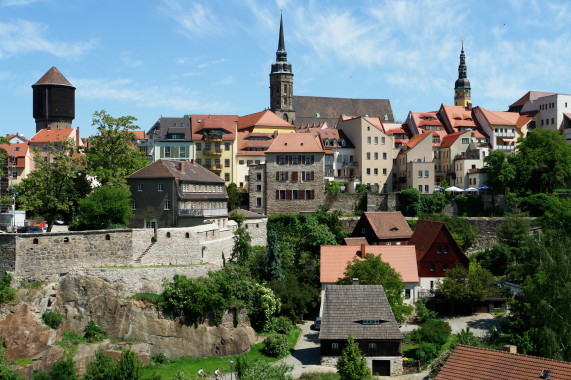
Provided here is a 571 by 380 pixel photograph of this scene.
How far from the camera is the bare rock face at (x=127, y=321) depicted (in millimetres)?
38594

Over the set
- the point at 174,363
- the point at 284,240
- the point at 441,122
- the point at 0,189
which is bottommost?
the point at 174,363

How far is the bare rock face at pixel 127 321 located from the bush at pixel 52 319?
0.50 meters

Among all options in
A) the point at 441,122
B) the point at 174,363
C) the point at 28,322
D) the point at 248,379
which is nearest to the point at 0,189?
the point at 28,322

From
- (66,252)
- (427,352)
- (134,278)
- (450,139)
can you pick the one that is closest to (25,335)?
(66,252)

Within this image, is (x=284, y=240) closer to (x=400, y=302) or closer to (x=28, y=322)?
(x=400, y=302)

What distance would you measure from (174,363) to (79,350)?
17.6ft

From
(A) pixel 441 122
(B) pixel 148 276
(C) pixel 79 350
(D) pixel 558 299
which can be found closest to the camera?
(D) pixel 558 299

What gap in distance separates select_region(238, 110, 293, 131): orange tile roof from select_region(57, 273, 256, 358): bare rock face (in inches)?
1721

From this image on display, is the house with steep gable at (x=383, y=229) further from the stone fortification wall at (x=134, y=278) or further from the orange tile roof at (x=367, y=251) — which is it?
the stone fortification wall at (x=134, y=278)

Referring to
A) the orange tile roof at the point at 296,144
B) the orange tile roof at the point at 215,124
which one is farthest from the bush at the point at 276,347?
the orange tile roof at the point at 215,124

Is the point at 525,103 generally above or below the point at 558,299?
above

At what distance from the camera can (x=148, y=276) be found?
39.8 m

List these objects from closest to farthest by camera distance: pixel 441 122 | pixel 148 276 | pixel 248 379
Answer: pixel 248 379
pixel 148 276
pixel 441 122

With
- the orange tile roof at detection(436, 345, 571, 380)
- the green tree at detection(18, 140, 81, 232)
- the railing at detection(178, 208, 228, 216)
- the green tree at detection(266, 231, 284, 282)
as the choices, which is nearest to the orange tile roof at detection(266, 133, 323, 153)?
the railing at detection(178, 208, 228, 216)
